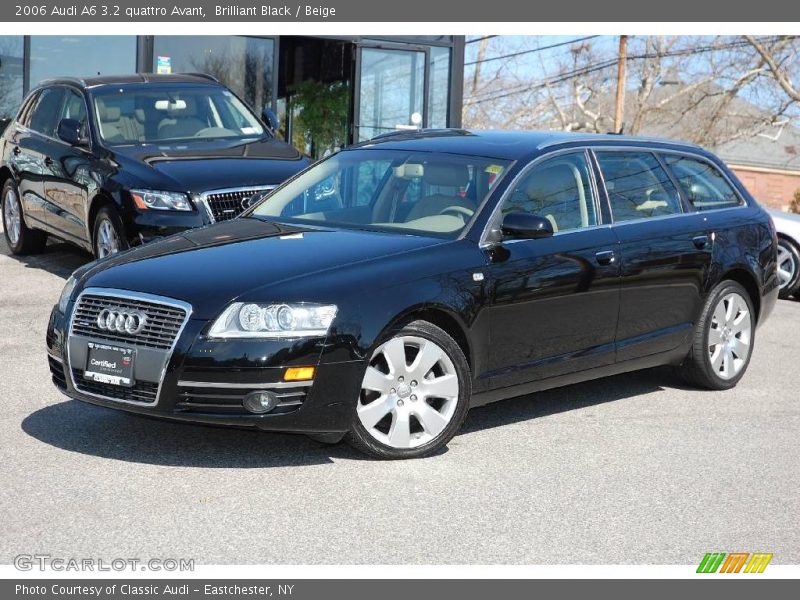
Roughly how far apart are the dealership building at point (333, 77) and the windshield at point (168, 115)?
771 centimetres

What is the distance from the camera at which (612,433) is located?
23.8ft

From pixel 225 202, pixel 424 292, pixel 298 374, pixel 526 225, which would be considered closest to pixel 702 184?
pixel 526 225

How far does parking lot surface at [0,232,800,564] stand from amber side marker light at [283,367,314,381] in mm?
483

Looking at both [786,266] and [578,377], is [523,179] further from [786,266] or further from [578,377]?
[786,266]

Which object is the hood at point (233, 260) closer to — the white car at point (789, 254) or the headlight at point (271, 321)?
the headlight at point (271, 321)

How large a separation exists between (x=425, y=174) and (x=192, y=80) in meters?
5.91

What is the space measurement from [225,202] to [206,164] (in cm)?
58

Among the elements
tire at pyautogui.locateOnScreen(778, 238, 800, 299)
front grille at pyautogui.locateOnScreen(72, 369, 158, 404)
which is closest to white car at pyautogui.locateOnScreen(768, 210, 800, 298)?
tire at pyautogui.locateOnScreen(778, 238, 800, 299)

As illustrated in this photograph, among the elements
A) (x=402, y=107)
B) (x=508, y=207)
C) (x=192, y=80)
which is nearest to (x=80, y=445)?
(x=508, y=207)

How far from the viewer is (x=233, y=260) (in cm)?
641

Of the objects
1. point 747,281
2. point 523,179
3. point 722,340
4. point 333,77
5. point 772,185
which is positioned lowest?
point 772,185

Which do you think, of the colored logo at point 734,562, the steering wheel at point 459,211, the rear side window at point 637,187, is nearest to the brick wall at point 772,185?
the rear side window at point 637,187

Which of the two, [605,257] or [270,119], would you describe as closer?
[605,257]

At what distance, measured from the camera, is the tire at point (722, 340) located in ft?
27.3
